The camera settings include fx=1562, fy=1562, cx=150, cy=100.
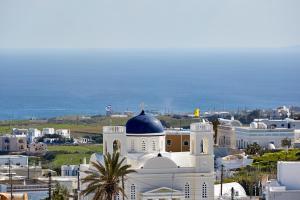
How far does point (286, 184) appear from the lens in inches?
2244

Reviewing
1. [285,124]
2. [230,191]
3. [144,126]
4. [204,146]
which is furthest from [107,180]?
[285,124]

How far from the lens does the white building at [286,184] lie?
55.4 m

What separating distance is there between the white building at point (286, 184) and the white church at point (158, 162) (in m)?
2.48

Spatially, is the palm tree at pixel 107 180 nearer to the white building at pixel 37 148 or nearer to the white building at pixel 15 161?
the white building at pixel 15 161

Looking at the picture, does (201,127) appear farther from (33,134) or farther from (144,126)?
(33,134)

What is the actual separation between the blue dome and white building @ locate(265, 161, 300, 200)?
4704 millimetres

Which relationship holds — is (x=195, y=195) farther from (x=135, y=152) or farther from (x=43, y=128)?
(x=43, y=128)

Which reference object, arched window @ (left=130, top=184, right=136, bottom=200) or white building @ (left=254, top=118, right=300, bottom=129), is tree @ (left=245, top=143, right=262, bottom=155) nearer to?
white building @ (left=254, top=118, right=300, bottom=129)

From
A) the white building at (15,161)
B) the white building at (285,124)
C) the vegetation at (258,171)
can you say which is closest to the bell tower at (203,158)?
the vegetation at (258,171)

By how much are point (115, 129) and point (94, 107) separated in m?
139

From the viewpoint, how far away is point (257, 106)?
19475cm

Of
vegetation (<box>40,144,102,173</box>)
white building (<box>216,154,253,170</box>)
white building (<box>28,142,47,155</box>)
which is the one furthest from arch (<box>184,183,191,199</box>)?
white building (<box>28,142,47,155</box>)

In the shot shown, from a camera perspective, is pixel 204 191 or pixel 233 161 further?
pixel 233 161

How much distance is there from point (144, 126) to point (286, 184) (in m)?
5.76
